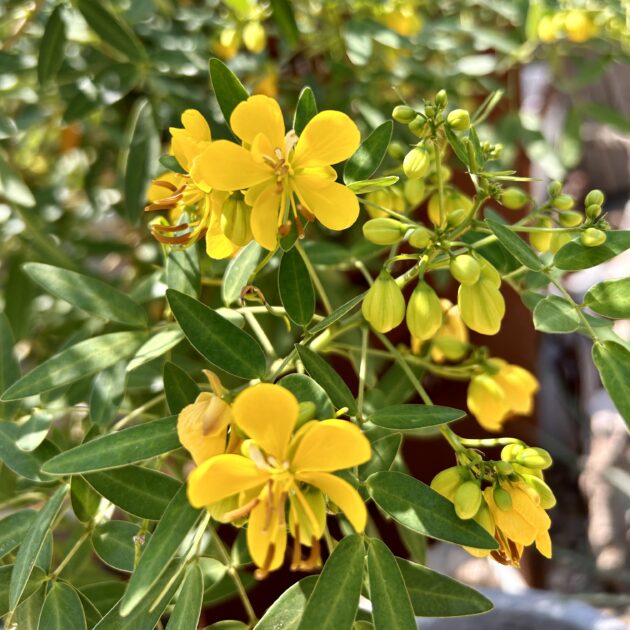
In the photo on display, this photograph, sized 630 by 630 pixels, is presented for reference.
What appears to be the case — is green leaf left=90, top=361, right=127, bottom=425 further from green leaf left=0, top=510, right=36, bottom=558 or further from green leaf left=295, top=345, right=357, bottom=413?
green leaf left=295, top=345, right=357, bottom=413

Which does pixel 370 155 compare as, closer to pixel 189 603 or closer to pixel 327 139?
pixel 327 139

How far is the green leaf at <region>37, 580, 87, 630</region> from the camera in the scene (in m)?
0.61

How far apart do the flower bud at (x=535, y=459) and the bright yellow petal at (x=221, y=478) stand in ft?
0.68

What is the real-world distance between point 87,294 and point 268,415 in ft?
1.04

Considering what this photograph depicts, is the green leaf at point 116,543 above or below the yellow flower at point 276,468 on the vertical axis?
below

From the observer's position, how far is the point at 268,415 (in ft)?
1.63

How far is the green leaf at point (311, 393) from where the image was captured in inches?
21.1

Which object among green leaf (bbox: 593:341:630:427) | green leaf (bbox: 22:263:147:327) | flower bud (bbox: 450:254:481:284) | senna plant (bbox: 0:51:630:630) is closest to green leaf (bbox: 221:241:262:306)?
senna plant (bbox: 0:51:630:630)

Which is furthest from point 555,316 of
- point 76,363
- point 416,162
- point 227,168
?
point 76,363

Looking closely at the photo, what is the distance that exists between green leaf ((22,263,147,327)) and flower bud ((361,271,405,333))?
0.27 m

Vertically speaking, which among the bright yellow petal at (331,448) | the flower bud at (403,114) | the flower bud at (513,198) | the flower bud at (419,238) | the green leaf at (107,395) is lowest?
the green leaf at (107,395)

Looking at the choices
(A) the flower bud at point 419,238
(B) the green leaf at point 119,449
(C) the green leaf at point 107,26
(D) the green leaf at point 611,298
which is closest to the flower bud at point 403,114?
(A) the flower bud at point 419,238

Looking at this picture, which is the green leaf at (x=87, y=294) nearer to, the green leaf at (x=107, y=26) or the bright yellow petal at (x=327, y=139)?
the bright yellow petal at (x=327, y=139)

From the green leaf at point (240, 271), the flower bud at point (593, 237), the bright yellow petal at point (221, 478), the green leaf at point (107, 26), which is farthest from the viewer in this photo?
the green leaf at point (107, 26)
